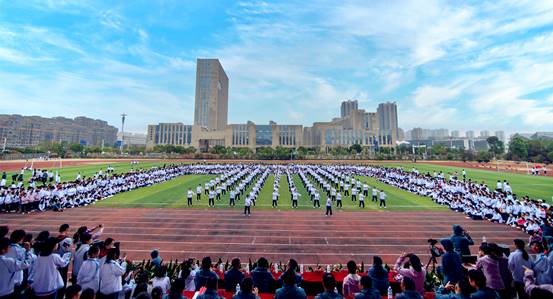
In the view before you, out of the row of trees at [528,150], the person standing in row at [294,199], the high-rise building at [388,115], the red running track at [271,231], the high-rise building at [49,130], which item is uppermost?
the high-rise building at [388,115]

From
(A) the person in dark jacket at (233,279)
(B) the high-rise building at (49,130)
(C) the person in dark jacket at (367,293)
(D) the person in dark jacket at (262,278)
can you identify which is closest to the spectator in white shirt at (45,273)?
(A) the person in dark jacket at (233,279)

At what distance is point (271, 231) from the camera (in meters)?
10.9

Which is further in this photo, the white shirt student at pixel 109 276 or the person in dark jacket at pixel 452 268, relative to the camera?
the person in dark jacket at pixel 452 268

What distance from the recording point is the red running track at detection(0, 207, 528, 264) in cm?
875

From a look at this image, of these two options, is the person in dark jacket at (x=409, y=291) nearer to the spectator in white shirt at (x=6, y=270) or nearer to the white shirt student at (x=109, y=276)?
the white shirt student at (x=109, y=276)

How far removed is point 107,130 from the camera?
16800 cm

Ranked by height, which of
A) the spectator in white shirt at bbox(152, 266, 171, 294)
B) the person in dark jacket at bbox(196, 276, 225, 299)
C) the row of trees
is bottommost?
the spectator in white shirt at bbox(152, 266, 171, 294)

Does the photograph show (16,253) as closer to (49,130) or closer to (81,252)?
(81,252)

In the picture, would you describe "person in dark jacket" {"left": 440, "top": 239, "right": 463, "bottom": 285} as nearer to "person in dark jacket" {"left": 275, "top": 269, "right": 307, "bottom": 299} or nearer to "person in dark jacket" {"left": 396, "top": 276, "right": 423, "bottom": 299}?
"person in dark jacket" {"left": 396, "top": 276, "right": 423, "bottom": 299}

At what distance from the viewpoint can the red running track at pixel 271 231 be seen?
28.7 feet

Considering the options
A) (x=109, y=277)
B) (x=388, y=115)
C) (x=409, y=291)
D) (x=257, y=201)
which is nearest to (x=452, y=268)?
(x=409, y=291)

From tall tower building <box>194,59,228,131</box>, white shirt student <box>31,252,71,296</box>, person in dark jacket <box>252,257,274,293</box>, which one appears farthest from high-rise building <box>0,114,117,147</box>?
person in dark jacket <box>252,257,274,293</box>

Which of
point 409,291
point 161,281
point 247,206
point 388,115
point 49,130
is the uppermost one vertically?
point 388,115

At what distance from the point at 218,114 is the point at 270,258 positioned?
A: 133900 mm
